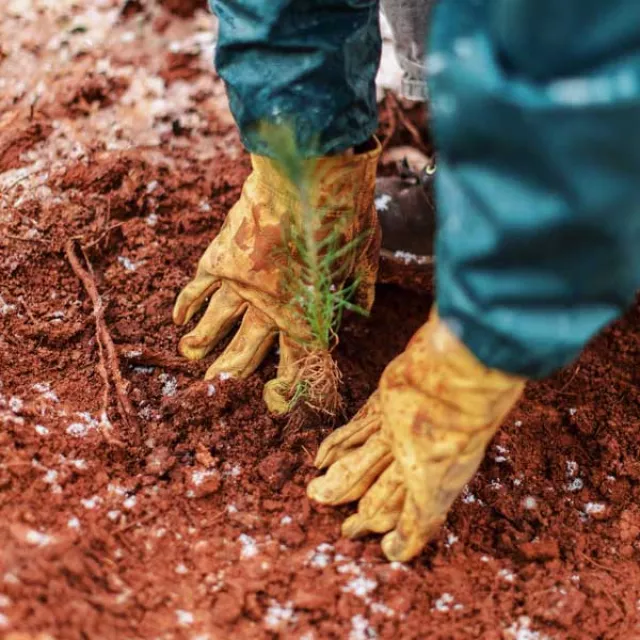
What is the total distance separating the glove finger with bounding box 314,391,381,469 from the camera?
1.40 meters

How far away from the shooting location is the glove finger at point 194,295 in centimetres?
168

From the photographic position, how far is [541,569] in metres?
1.37

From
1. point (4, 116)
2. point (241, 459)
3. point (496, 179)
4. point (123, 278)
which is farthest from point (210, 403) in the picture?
point (4, 116)

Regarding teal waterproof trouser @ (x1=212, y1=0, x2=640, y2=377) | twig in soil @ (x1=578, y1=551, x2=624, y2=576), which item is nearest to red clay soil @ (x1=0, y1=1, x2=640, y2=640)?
twig in soil @ (x1=578, y1=551, x2=624, y2=576)

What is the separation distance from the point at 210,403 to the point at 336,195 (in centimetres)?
47

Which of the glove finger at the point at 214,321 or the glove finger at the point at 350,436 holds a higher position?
the glove finger at the point at 214,321

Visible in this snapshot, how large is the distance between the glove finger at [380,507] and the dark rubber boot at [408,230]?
2.40ft

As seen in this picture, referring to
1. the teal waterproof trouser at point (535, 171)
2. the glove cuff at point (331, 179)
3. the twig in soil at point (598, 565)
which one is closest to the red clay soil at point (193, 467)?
the twig in soil at point (598, 565)

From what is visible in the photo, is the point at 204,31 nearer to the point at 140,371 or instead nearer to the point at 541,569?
the point at 140,371

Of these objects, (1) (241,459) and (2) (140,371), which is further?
(2) (140,371)

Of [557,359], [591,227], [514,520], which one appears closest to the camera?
[591,227]

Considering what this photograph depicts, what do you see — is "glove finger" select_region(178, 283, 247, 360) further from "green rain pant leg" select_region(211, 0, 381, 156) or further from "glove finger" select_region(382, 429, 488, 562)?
"glove finger" select_region(382, 429, 488, 562)

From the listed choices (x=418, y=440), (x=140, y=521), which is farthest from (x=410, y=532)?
(x=140, y=521)

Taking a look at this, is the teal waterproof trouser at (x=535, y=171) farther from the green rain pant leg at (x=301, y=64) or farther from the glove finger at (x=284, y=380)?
the glove finger at (x=284, y=380)
